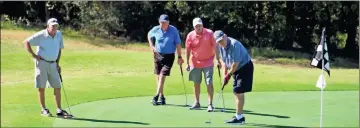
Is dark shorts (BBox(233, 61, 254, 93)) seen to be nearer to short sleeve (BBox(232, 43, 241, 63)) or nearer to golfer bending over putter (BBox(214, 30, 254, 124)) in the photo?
golfer bending over putter (BBox(214, 30, 254, 124))

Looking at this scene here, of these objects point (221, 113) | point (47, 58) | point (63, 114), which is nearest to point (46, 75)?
point (47, 58)

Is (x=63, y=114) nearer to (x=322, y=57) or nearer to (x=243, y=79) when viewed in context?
(x=243, y=79)

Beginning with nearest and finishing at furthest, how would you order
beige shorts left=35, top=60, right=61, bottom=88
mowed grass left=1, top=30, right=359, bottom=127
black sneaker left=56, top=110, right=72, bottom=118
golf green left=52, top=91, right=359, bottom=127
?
golf green left=52, top=91, right=359, bottom=127
black sneaker left=56, top=110, right=72, bottom=118
beige shorts left=35, top=60, right=61, bottom=88
mowed grass left=1, top=30, right=359, bottom=127

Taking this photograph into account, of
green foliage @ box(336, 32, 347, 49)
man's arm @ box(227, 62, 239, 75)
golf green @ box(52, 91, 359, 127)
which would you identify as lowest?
green foliage @ box(336, 32, 347, 49)

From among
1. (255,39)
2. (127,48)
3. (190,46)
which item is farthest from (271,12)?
(190,46)

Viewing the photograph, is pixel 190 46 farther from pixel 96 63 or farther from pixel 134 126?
pixel 96 63

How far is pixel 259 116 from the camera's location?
10641 millimetres

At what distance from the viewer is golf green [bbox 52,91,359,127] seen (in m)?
9.79

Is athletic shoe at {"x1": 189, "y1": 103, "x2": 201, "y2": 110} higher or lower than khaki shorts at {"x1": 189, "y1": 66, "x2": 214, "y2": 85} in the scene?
lower

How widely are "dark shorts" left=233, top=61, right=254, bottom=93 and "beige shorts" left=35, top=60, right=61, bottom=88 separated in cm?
282

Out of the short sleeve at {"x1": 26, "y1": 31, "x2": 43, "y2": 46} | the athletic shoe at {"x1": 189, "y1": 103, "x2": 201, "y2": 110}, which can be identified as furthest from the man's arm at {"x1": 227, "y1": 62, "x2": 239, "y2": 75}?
the short sleeve at {"x1": 26, "y1": 31, "x2": 43, "y2": 46}

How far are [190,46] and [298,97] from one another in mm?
3001

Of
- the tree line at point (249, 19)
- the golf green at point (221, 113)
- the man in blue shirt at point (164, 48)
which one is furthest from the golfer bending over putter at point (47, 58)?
the tree line at point (249, 19)

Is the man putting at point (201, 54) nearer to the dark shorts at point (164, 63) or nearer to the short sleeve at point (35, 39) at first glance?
the dark shorts at point (164, 63)
